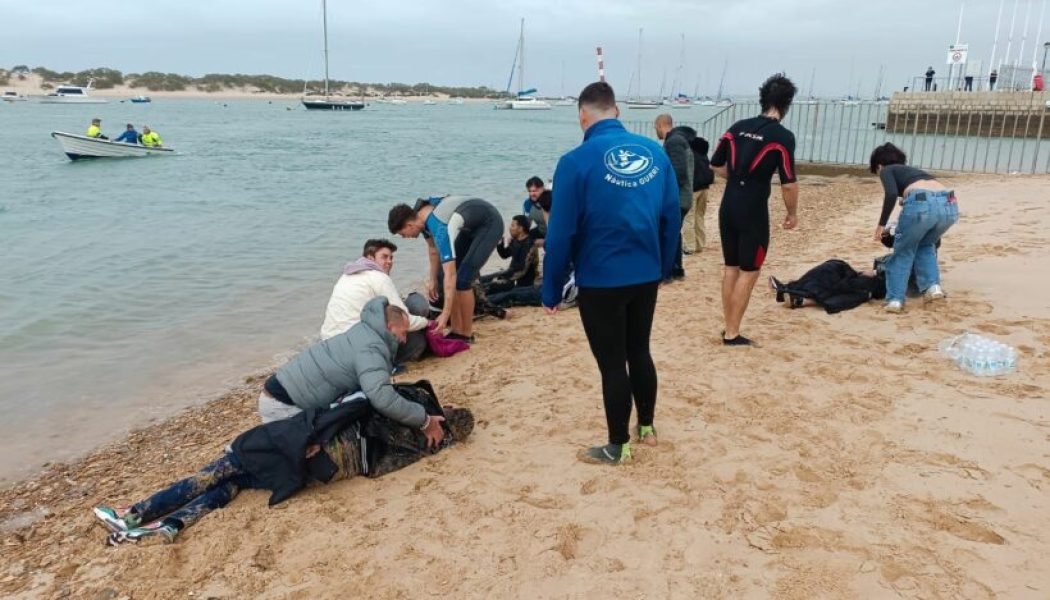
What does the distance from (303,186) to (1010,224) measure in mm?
17406

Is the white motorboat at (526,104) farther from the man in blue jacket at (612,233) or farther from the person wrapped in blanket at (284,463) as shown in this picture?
the man in blue jacket at (612,233)

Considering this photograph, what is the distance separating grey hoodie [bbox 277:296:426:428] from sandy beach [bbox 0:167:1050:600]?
410 millimetres

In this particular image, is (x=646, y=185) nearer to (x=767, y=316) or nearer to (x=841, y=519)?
(x=841, y=519)

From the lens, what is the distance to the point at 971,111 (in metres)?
22.9

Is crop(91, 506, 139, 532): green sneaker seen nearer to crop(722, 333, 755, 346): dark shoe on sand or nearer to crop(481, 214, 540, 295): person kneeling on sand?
crop(722, 333, 755, 346): dark shoe on sand

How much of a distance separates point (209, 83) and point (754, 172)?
427 feet


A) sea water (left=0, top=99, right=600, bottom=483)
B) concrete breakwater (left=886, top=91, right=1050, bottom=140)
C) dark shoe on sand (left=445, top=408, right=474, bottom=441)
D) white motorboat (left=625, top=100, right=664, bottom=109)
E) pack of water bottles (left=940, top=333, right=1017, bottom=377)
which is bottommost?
sea water (left=0, top=99, right=600, bottom=483)

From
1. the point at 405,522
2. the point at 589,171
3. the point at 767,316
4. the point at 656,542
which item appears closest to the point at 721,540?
the point at 656,542

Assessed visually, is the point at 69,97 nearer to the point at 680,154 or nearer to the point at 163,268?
the point at 163,268

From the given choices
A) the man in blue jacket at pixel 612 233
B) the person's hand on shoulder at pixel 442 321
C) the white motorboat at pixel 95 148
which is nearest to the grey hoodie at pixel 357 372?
the man in blue jacket at pixel 612 233

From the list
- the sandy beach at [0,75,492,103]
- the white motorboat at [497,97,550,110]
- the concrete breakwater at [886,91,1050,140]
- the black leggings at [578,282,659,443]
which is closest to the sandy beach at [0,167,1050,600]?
the black leggings at [578,282,659,443]

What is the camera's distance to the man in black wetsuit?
4820 mm

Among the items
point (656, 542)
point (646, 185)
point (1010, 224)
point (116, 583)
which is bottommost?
point (116, 583)

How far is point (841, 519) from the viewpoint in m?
3.05
